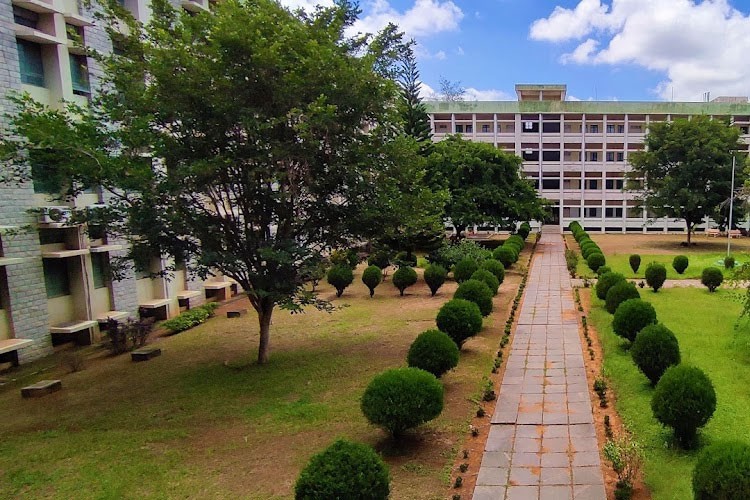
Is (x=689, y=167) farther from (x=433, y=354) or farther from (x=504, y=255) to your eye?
(x=433, y=354)

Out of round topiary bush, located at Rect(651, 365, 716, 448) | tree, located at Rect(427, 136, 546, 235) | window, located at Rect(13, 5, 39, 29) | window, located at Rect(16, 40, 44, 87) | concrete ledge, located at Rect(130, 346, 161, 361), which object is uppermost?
window, located at Rect(13, 5, 39, 29)

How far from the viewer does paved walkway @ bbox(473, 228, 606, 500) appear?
487cm

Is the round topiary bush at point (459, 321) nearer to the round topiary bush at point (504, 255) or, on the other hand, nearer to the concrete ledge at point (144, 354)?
the concrete ledge at point (144, 354)

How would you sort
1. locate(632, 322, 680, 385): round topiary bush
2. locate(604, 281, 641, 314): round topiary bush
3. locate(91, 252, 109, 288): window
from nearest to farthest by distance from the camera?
1. locate(632, 322, 680, 385): round topiary bush
2. locate(604, 281, 641, 314): round topiary bush
3. locate(91, 252, 109, 288): window

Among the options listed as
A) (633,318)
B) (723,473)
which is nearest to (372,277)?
(633,318)

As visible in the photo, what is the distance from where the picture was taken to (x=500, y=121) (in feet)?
136

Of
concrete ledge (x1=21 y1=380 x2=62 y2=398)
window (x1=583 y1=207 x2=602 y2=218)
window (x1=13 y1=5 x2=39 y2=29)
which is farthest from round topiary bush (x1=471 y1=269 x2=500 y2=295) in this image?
window (x1=583 y1=207 x2=602 y2=218)

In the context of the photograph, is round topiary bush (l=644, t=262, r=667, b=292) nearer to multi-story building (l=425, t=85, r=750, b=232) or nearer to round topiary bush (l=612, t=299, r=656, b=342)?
round topiary bush (l=612, t=299, r=656, b=342)

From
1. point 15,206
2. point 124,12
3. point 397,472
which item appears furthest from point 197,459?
point 15,206

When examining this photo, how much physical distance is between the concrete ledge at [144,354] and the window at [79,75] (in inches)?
246

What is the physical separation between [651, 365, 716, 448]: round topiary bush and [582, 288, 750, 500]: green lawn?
0.82ft

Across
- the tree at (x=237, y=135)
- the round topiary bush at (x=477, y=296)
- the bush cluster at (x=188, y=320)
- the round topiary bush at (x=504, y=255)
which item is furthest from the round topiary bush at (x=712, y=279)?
the bush cluster at (x=188, y=320)

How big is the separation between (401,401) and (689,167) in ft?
87.8

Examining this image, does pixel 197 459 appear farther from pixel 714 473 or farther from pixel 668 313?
pixel 668 313
